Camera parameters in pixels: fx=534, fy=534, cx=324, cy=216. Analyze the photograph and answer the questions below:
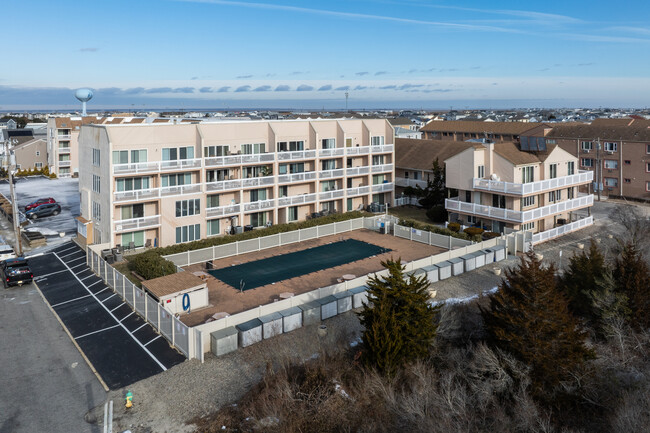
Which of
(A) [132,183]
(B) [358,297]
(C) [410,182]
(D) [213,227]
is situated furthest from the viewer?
(C) [410,182]

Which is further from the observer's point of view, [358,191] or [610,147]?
[610,147]

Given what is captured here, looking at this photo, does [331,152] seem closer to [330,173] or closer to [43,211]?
[330,173]

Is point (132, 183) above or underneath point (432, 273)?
above

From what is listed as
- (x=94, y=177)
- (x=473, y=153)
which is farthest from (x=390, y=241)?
(x=94, y=177)

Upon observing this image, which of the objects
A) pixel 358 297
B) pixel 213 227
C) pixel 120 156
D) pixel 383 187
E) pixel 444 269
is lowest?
pixel 358 297

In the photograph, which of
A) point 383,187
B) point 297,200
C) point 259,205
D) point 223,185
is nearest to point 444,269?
point 297,200

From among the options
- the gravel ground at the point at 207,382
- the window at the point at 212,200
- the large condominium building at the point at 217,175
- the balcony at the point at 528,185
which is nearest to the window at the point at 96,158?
the large condominium building at the point at 217,175

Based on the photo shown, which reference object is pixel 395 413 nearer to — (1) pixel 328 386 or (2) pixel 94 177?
(1) pixel 328 386

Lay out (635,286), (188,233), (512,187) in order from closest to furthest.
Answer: (635,286)
(512,187)
(188,233)
